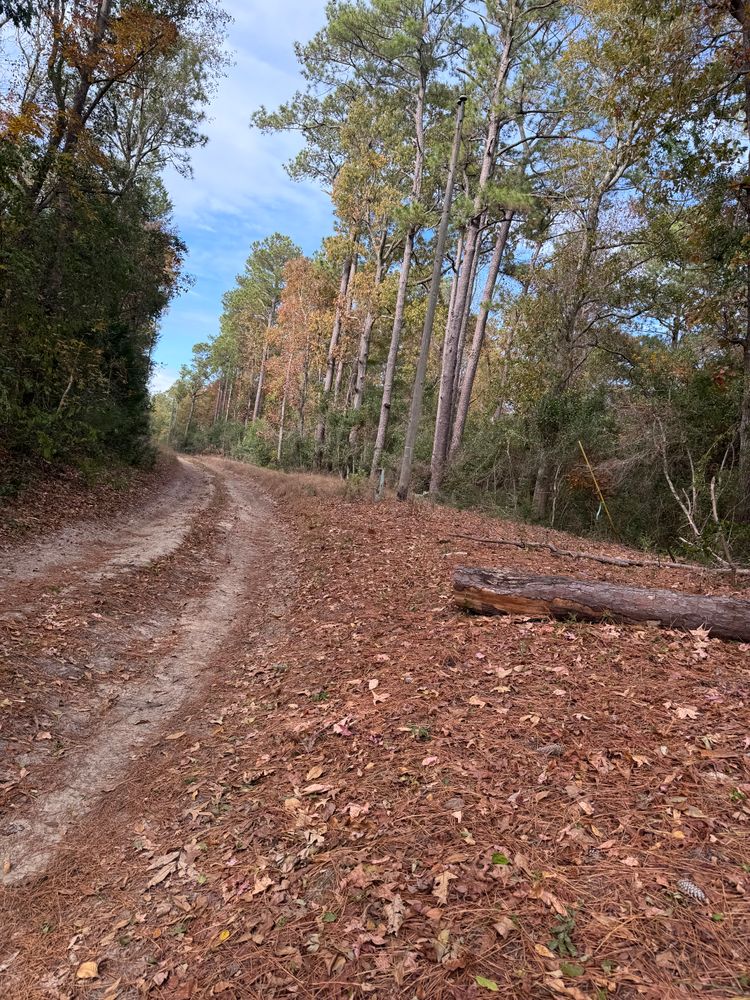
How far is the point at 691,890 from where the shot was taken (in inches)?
93.4

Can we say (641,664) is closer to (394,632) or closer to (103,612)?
(394,632)

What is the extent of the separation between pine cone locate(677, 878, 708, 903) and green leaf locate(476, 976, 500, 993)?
3.24ft

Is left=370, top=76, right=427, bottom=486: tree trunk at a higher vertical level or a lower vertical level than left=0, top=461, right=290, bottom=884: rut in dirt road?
higher

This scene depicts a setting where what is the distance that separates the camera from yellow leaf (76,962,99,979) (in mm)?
2482

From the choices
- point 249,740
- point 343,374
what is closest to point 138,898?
point 249,740

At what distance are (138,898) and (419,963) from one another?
170 cm

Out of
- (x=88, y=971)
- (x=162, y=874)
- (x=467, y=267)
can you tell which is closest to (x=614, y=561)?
(x=162, y=874)

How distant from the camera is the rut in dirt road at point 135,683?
3.43 m

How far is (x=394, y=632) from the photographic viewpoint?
611 centimetres

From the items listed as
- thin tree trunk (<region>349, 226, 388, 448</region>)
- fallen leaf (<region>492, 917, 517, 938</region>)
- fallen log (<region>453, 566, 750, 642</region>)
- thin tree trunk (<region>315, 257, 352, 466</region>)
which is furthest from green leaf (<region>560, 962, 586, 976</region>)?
thin tree trunk (<region>315, 257, 352, 466</region>)

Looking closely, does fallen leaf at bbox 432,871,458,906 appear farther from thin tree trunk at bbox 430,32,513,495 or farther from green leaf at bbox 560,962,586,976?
thin tree trunk at bbox 430,32,513,495

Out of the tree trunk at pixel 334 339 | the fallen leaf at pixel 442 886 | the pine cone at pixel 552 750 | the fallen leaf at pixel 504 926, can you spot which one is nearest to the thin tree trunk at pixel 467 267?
the tree trunk at pixel 334 339

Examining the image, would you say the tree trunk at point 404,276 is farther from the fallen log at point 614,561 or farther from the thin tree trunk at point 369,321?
the fallen log at point 614,561

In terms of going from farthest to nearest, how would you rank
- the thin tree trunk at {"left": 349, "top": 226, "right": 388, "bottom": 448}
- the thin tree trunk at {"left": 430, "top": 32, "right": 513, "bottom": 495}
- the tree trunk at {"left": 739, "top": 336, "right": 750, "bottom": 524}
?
the thin tree trunk at {"left": 349, "top": 226, "right": 388, "bottom": 448}
the thin tree trunk at {"left": 430, "top": 32, "right": 513, "bottom": 495}
the tree trunk at {"left": 739, "top": 336, "right": 750, "bottom": 524}
